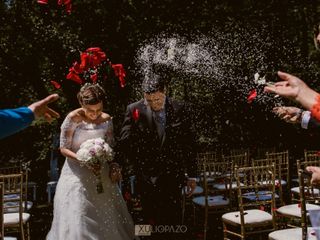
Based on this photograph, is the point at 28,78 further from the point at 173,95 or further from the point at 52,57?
the point at 173,95

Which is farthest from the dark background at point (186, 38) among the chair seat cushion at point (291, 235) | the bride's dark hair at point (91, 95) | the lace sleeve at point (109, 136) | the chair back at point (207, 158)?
the chair seat cushion at point (291, 235)

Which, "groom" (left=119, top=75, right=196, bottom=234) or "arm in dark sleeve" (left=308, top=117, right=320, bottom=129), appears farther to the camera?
"groom" (left=119, top=75, right=196, bottom=234)

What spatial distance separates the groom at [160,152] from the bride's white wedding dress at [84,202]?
0.85 m

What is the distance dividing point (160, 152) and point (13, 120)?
2.19m

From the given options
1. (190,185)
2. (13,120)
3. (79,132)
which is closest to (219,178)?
(190,185)

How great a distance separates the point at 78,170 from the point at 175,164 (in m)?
1.35

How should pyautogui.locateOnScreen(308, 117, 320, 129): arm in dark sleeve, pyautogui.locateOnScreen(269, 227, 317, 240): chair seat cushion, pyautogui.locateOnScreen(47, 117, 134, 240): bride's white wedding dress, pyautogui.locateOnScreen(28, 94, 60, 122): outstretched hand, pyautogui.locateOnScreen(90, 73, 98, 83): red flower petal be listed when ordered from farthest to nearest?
1. pyautogui.locateOnScreen(90, 73, 98, 83): red flower petal
2. pyautogui.locateOnScreen(47, 117, 134, 240): bride's white wedding dress
3. pyautogui.locateOnScreen(269, 227, 317, 240): chair seat cushion
4. pyautogui.locateOnScreen(308, 117, 320, 129): arm in dark sleeve
5. pyautogui.locateOnScreen(28, 94, 60, 122): outstretched hand

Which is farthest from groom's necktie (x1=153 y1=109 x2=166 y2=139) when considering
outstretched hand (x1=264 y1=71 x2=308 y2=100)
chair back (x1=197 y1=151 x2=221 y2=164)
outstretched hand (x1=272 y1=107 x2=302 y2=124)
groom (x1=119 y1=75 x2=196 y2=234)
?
chair back (x1=197 y1=151 x2=221 y2=164)

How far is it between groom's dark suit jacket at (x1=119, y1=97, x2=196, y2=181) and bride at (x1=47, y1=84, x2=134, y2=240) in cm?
76

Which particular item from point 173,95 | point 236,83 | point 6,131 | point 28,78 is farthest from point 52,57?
point 6,131

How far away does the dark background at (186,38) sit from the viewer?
33.0ft

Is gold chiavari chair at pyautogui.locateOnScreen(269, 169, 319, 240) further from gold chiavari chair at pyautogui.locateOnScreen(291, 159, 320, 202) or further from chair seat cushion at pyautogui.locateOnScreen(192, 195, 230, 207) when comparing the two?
chair seat cushion at pyautogui.locateOnScreen(192, 195, 230, 207)

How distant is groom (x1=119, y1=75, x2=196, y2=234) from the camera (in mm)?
4248

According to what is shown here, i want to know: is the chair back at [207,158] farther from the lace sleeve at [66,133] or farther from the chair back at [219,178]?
the lace sleeve at [66,133]
